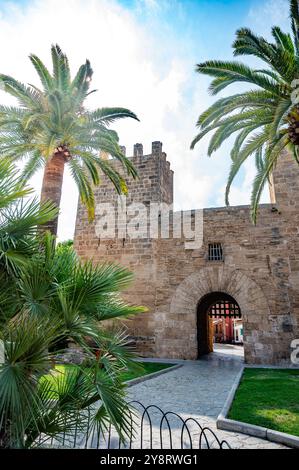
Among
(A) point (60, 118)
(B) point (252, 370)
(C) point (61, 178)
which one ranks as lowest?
(B) point (252, 370)

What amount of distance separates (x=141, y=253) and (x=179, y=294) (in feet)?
7.26

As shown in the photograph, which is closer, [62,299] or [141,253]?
[62,299]

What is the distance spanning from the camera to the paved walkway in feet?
10.9

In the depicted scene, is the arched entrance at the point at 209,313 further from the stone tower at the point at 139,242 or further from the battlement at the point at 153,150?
the battlement at the point at 153,150

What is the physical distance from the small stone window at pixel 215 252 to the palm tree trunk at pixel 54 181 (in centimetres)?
556

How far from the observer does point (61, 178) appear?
23.8ft

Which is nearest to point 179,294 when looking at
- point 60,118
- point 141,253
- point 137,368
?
point 141,253

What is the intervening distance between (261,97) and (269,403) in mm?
6096

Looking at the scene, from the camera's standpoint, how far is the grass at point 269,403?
11.4 feet

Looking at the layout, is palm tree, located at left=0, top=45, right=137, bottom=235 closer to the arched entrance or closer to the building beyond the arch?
the building beyond the arch

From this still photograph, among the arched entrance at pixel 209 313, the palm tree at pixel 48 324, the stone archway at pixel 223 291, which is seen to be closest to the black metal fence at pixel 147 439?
the palm tree at pixel 48 324

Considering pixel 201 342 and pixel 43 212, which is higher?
pixel 43 212

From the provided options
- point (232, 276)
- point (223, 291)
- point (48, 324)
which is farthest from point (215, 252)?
point (48, 324)
